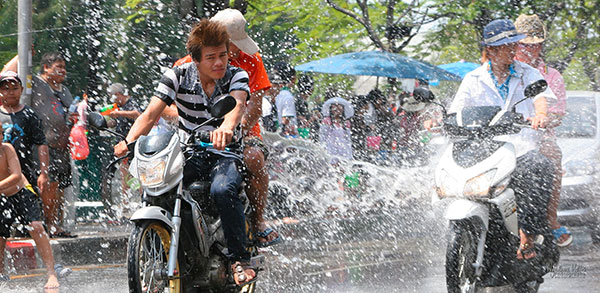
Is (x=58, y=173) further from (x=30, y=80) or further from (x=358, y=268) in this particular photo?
(x=358, y=268)

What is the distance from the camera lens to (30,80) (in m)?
9.84

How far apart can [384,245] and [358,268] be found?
1.80 metres

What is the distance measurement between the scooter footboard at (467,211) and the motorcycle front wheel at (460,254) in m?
0.08

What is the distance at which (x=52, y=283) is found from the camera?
743cm

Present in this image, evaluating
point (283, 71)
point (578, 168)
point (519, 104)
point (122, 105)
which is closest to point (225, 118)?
point (519, 104)

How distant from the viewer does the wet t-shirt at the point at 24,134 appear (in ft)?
26.9

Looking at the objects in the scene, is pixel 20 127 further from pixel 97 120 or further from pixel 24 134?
pixel 97 120

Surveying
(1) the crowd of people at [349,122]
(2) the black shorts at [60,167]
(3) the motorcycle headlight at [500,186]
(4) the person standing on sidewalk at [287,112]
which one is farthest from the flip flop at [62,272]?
(4) the person standing on sidewalk at [287,112]

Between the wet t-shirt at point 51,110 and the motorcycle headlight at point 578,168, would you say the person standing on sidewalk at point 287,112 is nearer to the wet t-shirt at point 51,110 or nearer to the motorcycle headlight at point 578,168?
the wet t-shirt at point 51,110

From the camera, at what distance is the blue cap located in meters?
6.51

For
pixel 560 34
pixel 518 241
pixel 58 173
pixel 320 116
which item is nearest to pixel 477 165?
pixel 518 241

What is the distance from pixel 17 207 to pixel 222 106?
3.20 m

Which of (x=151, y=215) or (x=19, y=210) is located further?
(x=19, y=210)

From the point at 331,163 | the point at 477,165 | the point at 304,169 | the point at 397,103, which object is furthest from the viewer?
the point at 397,103
